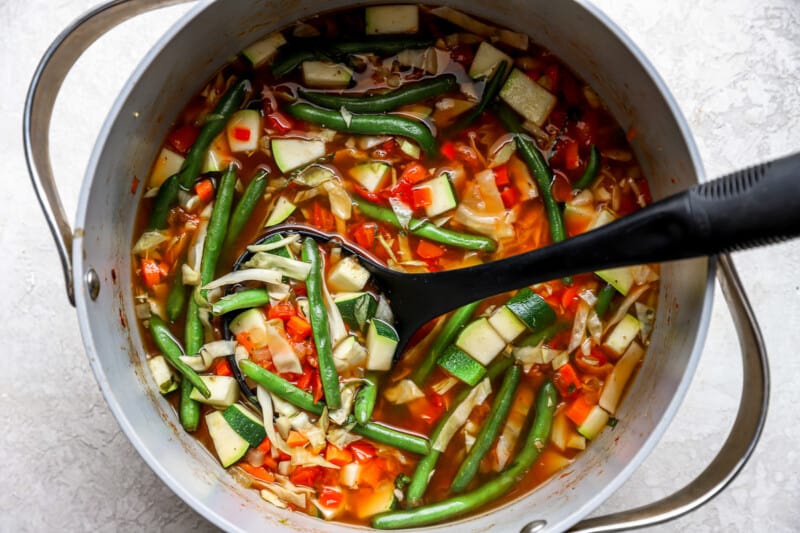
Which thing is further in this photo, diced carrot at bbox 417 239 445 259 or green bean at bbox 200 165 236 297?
diced carrot at bbox 417 239 445 259

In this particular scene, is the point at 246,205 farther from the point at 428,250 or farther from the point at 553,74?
the point at 553,74

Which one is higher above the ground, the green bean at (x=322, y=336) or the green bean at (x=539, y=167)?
the green bean at (x=539, y=167)

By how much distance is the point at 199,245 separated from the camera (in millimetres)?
2980

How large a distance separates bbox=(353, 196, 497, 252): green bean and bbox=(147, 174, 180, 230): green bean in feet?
2.45

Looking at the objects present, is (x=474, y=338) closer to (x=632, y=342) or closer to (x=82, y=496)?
(x=632, y=342)

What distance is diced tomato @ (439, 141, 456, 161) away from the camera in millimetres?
3051

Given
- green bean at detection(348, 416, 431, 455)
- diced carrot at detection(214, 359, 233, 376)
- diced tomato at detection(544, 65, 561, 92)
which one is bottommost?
green bean at detection(348, 416, 431, 455)

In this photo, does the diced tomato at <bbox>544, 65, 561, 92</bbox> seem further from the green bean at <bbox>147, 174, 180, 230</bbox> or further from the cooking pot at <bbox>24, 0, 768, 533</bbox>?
the green bean at <bbox>147, 174, 180, 230</bbox>

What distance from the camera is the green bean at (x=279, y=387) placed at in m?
2.89

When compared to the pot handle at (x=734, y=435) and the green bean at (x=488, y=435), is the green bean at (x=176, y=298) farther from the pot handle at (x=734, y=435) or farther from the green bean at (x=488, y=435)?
the pot handle at (x=734, y=435)

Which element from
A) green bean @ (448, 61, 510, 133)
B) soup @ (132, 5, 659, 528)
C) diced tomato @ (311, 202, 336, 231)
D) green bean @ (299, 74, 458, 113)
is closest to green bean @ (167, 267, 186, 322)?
soup @ (132, 5, 659, 528)

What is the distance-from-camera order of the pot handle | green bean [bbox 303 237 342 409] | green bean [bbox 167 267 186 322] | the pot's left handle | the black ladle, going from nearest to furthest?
the black ladle
the pot handle
the pot's left handle
green bean [bbox 303 237 342 409]
green bean [bbox 167 267 186 322]

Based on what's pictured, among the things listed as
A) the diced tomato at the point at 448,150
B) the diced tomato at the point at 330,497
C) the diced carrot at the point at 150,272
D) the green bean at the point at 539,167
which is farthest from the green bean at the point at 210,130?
the diced tomato at the point at 330,497

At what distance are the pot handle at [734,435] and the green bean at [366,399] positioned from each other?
915 millimetres
